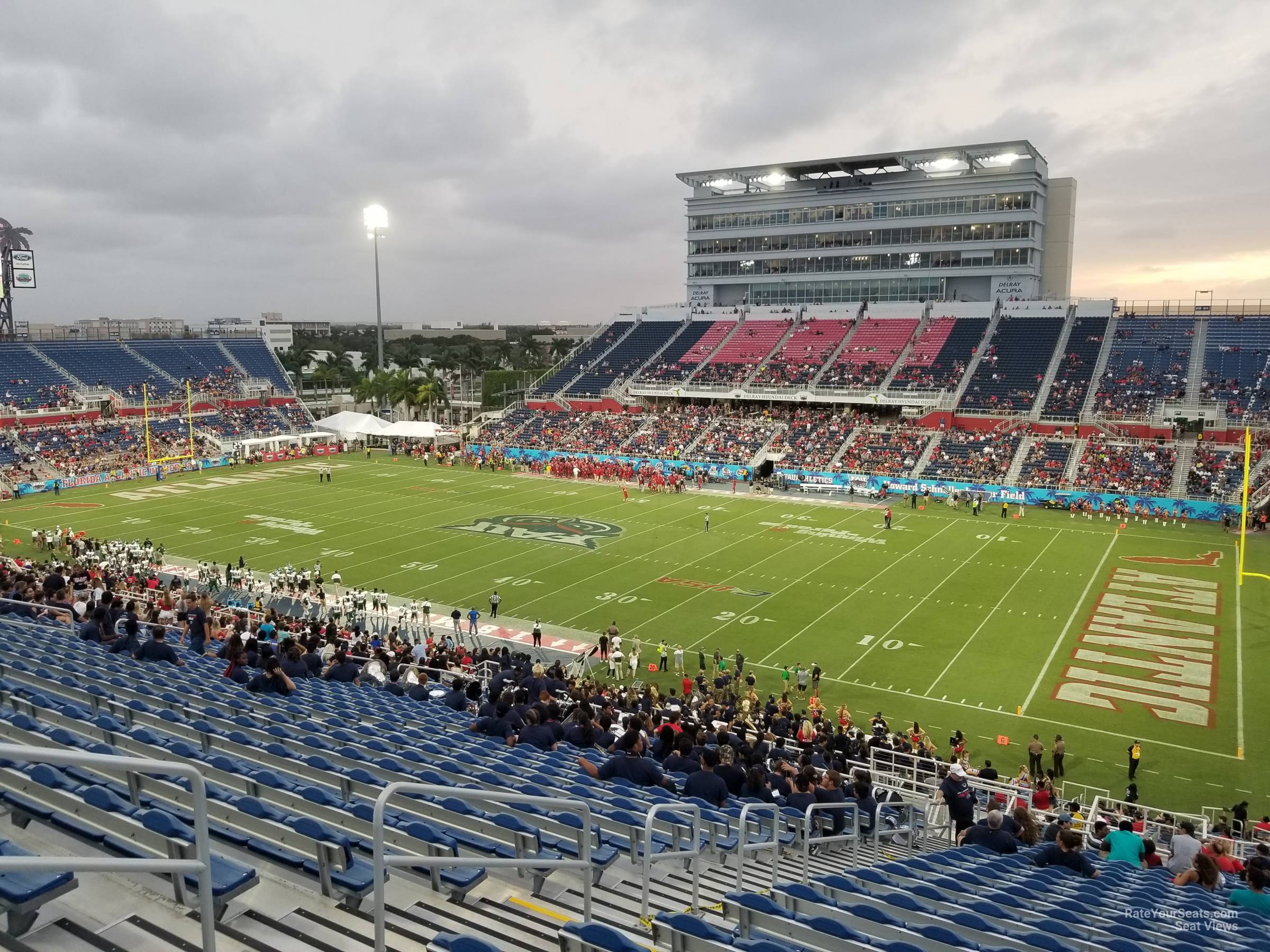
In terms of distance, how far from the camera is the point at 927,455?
175 ft

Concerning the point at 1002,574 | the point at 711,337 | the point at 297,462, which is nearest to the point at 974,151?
the point at 711,337

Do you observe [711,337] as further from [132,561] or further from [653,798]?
[653,798]

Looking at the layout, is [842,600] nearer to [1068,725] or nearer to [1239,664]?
[1068,725]

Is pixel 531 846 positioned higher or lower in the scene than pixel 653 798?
higher

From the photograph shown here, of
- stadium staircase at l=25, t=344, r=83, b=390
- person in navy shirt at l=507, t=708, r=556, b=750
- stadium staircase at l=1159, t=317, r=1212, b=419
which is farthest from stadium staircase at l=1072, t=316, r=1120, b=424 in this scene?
stadium staircase at l=25, t=344, r=83, b=390

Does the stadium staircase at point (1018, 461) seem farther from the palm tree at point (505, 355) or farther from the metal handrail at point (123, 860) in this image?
the palm tree at point (505, 355)

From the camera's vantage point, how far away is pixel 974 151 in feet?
218

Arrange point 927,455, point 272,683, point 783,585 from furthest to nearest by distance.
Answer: point 927,455 < point 783,585 < point 272,683

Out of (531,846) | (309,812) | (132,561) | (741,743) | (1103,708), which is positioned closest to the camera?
(309,812)

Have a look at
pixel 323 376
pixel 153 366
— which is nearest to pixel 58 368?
pixel 153 366

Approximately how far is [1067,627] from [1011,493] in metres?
21.9

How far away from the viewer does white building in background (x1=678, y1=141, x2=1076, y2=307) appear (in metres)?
68.4

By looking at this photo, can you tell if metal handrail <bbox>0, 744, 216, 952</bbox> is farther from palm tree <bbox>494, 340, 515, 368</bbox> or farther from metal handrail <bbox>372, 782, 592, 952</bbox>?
palm tree <bbox>494, 340, 515, 368</bbox>

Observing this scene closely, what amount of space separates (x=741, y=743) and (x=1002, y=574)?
23.7 m
